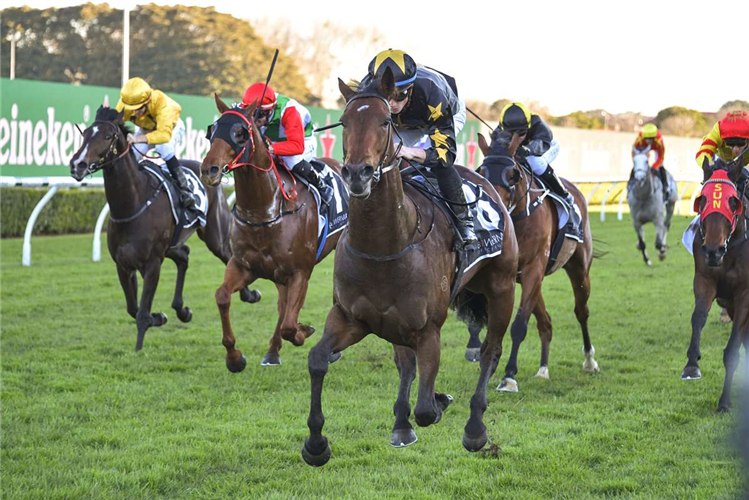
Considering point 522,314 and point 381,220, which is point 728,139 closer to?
point 522,314

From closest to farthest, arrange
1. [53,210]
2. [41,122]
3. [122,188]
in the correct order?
[122,188], [41,122], [53,210]

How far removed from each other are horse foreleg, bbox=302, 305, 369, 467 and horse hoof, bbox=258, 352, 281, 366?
270cm

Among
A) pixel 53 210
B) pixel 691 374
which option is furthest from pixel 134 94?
pixel 53 210

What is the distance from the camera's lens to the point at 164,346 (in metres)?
6.55

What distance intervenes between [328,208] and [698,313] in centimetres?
242

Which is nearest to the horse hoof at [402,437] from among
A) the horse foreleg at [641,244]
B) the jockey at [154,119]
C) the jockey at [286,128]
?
the jockey at [286,128]

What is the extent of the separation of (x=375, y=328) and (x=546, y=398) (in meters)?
2.22

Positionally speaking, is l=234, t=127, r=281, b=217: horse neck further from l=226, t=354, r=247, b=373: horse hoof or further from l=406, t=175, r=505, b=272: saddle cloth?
l=406, t=175, r=505, b=272: saddle cloth

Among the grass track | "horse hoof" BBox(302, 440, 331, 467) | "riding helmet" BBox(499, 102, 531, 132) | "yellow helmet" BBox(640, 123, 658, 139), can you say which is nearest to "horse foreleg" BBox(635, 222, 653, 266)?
"yellow helmet" BBox(640, 123, 658, 139)

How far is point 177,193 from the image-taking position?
6.94m

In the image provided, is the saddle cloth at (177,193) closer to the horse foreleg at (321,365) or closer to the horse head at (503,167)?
the horse head at (503,167)

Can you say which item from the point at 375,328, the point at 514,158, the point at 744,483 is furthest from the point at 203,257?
the point at 744,483

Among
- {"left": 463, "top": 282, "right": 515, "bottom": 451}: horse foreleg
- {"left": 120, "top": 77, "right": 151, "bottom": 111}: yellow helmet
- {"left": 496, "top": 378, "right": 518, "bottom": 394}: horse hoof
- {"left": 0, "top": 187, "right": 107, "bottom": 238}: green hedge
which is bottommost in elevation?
{"left": 0, "top": 187, "right": 107, "bottom": 238}: green hedge

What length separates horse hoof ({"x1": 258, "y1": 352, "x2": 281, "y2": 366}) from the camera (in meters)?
5.98
